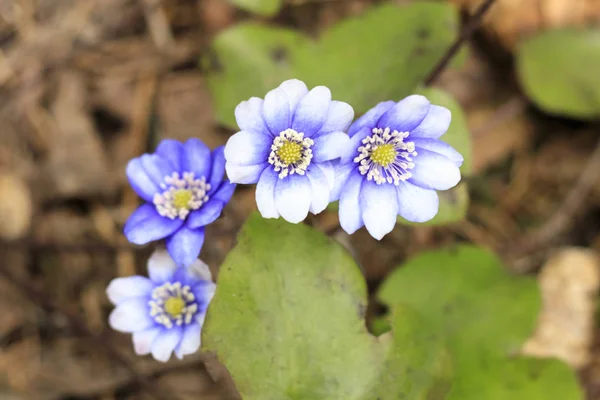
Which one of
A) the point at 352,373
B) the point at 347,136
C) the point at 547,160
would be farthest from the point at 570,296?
the point at 347,136

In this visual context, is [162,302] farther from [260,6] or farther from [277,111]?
[260,6]

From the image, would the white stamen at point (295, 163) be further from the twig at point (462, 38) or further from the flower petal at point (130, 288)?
the twig at point (462, 38)

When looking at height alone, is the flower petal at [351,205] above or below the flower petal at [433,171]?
below

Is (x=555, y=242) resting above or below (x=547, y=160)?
below

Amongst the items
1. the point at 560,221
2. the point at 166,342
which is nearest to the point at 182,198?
the point at 166,342

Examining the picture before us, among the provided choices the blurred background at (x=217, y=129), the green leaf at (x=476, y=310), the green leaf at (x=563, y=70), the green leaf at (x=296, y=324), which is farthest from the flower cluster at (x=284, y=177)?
the green leaf at (x=563, y=70)

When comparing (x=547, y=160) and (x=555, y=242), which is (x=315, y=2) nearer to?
(x=547, y=160)
